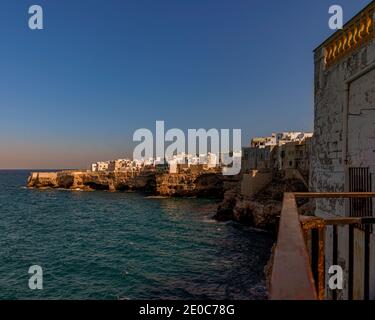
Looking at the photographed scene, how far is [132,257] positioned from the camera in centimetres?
2414

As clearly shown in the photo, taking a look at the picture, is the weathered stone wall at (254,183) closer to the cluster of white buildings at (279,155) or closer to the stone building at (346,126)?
the cluster of white buildings at (279,155)

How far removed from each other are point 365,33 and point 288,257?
5126 millimetres

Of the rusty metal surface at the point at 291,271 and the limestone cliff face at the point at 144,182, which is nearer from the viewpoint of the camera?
the rusty metal surface at the point at 291,271

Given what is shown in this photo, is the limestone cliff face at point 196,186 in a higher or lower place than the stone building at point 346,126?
lower

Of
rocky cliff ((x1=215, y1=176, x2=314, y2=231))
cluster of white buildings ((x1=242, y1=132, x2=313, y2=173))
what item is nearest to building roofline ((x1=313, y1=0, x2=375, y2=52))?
rocky cliff ((x1=215, y1=176, x2=314, y2=231))

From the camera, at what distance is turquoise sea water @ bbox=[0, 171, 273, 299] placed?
17.6 m

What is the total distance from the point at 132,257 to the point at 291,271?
24236 millimetres

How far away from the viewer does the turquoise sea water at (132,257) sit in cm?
1764

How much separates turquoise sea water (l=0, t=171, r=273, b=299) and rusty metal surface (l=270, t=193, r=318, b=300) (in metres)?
16.0

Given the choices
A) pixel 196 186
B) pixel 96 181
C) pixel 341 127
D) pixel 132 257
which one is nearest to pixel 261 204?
pixel 132 257

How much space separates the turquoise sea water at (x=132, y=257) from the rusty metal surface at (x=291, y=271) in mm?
15953


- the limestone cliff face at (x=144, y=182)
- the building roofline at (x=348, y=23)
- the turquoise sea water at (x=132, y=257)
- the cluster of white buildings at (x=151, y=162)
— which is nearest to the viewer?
the building roofline at (x=348, y=23)
